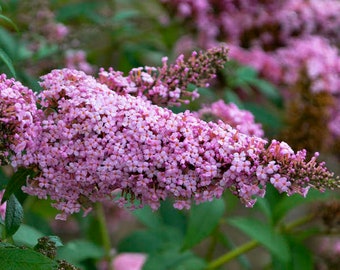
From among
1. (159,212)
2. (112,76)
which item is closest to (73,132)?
(112,76)

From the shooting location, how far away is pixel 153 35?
2.29 m

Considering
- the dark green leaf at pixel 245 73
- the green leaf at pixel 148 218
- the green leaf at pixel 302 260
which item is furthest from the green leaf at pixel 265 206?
the dark green leaf at pixel 245 73

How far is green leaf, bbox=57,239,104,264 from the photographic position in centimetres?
170

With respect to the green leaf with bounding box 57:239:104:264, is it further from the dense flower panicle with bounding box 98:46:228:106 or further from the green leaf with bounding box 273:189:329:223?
the dense flower panicle with bounding box 98:46:228:106

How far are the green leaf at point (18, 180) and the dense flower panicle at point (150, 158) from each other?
0.03m

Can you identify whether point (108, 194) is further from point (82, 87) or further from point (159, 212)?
point (159, 212)

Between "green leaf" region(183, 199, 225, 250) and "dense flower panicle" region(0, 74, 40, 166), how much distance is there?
60 centimetres

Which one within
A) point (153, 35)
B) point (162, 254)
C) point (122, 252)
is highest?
point (153, 35)

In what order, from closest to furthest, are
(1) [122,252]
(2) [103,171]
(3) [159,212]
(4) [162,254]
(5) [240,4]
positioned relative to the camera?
(2) [103,171]
(4) [162,254]
(1) [122,252]
(3) [159,212]
(5) [240,4]

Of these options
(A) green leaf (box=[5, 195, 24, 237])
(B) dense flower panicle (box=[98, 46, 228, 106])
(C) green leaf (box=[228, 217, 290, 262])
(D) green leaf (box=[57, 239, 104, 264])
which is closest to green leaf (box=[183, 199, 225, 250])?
(C) green leaf (box=[228, 217, 290, 262])

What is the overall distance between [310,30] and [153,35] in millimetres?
489

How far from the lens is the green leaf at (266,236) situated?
5.31 feet

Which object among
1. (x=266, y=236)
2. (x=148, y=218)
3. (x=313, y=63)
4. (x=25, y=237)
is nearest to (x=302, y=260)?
(x=266, y=236)

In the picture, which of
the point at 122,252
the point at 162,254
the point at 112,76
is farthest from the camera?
the point at 122,252
